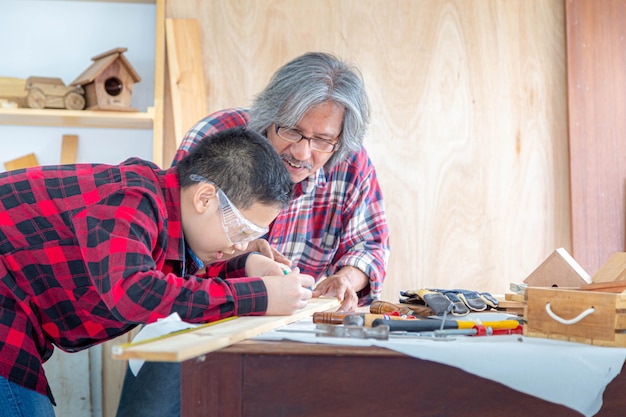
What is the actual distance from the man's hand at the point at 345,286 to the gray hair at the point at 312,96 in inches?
15.4

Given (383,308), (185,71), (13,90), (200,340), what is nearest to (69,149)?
(13,90)

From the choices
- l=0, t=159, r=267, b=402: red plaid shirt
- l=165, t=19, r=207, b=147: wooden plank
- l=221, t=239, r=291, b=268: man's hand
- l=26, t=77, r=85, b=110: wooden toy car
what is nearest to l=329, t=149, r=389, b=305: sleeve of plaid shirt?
l=221, t=239, r=291, b=268: man's hand

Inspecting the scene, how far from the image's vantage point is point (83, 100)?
10.7 ft

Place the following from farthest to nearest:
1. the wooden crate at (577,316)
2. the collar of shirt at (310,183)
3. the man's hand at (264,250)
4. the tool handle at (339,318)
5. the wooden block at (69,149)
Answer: the wooden block at (69,149) → the collar of shirt at (310,183) → the man's hand at (264,250) → the tool handle at (339,318) → the wooden crate at (577,316)

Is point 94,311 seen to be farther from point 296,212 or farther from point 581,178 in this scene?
point 581,178

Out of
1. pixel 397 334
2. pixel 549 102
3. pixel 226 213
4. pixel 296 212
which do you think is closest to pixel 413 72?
pixel 549 102

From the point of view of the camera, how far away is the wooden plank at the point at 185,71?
3418 millimetres

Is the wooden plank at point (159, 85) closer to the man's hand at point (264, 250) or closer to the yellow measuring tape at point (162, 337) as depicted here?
the man's hand at point (264, 250)

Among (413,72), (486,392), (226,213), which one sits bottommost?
(486,392)

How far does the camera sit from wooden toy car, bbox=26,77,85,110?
10.6ft

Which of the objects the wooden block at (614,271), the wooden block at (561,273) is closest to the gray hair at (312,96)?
the wooden block at (561,273)

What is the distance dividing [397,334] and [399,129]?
243 centimetres

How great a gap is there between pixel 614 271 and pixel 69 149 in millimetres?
2630

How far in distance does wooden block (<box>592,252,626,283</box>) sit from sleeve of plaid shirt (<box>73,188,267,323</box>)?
26.9 inches
